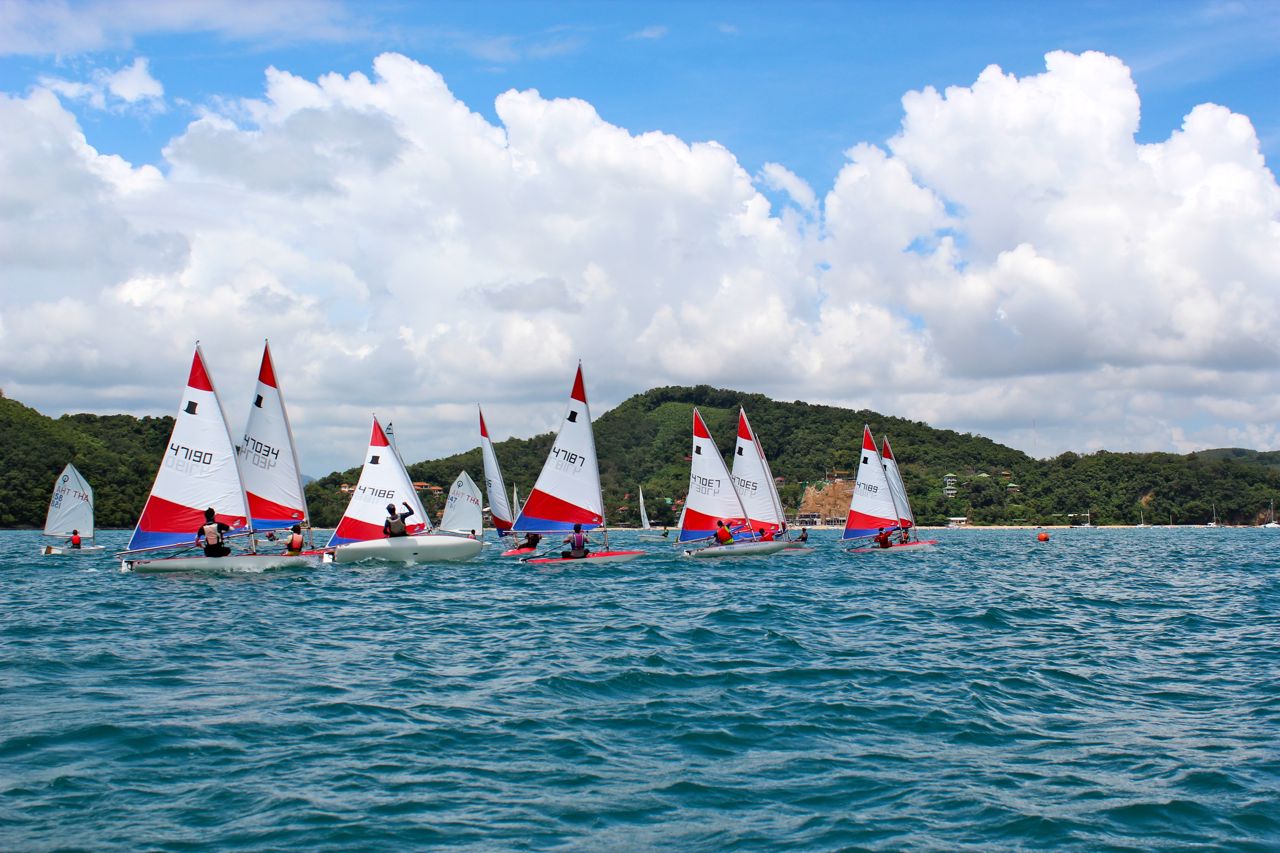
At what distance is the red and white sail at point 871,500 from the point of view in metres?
53.2

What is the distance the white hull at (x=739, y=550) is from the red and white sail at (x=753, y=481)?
2.04 meters

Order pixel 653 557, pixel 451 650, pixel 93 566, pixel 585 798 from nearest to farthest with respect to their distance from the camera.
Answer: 1. pixel 585 798
2. pixel 451 650
3. pixel 93 566
4. pixel 653 557

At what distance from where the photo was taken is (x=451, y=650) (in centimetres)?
1848

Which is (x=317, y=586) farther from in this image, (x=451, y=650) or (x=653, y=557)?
(x=653, y=557)

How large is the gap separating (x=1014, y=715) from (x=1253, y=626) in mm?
12607

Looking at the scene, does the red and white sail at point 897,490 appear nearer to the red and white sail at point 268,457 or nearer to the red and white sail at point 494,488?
the red and white sail at point 494,488

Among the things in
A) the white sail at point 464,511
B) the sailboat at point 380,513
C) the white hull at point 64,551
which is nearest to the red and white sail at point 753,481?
the sailboat at point 380,513

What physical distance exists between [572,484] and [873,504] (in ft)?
69.8

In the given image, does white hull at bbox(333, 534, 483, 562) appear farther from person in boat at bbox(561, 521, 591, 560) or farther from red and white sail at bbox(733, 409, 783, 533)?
red and white sail at bbox(733, 409, 783, 533)

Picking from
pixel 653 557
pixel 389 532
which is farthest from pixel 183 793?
pixel 653 557

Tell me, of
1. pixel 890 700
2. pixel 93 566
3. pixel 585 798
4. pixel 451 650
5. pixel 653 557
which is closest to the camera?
pixel 585 798

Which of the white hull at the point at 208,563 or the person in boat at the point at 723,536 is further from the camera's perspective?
the person in boat at the point at 723,536

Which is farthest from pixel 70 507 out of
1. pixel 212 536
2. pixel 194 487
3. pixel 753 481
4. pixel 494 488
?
pixel 753 481

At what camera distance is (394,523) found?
3788cm
